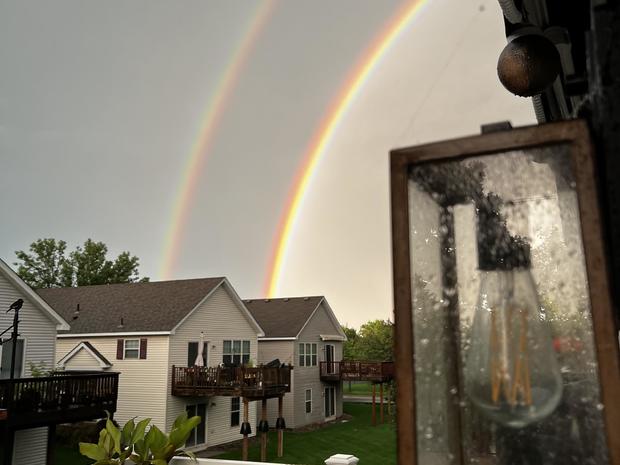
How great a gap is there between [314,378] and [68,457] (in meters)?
14.1

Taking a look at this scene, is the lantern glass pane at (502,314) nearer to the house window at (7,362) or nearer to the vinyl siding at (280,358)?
the house window at (7,362)

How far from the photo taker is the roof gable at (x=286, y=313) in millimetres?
28872

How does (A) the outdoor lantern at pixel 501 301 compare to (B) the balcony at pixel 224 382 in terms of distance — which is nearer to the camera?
(A) the outdoor lantern at pixel 501 301

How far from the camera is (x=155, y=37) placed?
110ft

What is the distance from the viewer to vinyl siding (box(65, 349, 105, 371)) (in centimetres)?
2252

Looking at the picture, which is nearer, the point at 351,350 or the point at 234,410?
the point at 234,410

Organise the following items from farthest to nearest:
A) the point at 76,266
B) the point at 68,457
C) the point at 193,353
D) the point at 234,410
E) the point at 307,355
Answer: the point at 76,266 < the point at 307,355 < the point at 234,410 < the point at 193,353 < the point at 68,457

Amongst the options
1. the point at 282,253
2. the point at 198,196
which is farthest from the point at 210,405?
the point at 198,196

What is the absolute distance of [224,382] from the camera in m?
21.0

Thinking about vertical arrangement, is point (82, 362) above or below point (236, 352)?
below

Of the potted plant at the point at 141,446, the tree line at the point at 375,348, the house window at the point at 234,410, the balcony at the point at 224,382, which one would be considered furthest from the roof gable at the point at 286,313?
the potted plant at the point at 141,446

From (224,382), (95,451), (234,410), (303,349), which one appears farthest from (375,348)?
(95,451)

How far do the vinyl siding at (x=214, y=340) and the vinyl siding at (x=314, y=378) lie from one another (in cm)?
305

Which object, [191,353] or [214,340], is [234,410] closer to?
[214,340]
